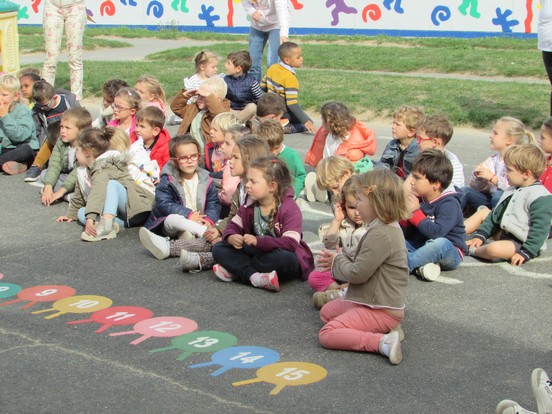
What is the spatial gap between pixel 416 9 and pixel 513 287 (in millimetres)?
17639

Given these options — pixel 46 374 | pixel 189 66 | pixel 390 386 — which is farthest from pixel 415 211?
pixel 189 66

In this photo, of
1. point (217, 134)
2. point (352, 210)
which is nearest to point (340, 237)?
point (352, 210)

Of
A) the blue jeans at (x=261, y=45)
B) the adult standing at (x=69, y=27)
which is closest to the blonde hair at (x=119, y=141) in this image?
the blue jeans at (x=261, y=45)

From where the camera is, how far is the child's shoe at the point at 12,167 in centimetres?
952

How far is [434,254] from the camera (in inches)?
241

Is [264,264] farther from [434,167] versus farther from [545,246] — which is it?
[545,246]

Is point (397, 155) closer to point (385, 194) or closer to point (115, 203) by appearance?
point (115, 203)

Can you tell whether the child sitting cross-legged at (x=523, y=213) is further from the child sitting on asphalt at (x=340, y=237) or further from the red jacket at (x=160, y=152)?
the red jacket at (x=160, y=152)

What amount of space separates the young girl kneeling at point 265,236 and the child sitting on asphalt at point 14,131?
4150 mm

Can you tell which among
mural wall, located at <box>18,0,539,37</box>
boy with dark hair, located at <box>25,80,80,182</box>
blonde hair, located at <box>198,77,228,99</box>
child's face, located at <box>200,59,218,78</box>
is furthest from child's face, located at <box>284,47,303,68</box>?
mural wall, located at <box>18,0,539,37</box>

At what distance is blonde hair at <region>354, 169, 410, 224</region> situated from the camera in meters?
4.86

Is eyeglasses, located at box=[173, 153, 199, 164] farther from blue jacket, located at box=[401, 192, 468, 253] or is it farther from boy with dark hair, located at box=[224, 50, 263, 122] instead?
boy with dark hair, located at box=[224, 50, 263, 122]

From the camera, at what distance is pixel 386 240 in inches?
191

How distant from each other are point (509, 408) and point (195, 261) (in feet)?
9.63
